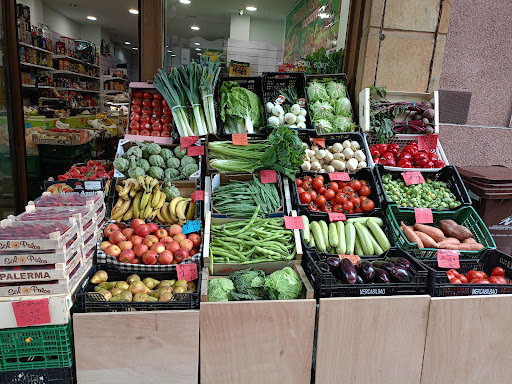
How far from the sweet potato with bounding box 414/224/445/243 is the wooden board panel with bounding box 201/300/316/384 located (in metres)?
1.36

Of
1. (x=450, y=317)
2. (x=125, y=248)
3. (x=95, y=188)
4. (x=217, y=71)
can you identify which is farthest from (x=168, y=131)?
(x=450, y=317)

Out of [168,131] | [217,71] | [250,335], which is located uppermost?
[217,71]

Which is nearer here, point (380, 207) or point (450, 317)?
point (450, 317)

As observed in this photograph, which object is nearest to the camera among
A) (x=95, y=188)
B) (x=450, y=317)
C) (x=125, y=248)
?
→ (x=450, y=317)

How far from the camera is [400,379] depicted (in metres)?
2.23

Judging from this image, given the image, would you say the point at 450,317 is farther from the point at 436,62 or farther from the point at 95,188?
the point at 436,62

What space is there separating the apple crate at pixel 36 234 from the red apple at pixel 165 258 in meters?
0.57

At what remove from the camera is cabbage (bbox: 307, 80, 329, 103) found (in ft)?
13.1

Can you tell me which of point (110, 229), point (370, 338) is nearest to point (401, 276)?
point (370, 338)

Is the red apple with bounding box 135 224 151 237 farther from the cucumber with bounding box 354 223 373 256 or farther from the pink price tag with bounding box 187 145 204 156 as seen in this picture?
the cucumber with bounding box 354 223 373 256

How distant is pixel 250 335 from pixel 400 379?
1035mm

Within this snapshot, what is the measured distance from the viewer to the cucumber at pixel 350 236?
8.65 feet

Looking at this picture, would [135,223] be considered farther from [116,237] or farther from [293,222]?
[293,222]

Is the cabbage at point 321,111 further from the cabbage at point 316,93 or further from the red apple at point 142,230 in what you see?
the red apple at point 142,230
